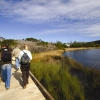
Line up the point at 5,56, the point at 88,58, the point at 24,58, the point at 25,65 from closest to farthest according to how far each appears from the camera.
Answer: the point at 24,58, the point at 25,65, the point at 5,56, the point at 88,58

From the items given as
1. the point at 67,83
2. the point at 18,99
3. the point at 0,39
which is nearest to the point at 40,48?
the point at 0,39

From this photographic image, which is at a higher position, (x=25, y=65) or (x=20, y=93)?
(x=25, y=65)

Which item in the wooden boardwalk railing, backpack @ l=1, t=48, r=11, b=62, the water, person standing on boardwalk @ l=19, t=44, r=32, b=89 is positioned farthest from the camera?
the water

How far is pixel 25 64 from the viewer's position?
664cm

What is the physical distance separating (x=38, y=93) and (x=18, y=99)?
893 mm

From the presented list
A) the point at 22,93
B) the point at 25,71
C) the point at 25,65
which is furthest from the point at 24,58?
the point at 22,93

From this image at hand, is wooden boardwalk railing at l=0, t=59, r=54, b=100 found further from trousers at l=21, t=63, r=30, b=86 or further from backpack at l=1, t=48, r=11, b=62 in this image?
backpack at l=1, t=48, r=11, b=62

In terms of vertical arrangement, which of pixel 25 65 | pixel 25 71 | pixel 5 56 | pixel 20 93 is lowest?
pixel 20 93

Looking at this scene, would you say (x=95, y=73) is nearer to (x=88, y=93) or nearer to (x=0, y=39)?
(x=88, y=93)

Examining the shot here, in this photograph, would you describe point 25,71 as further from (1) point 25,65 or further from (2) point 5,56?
(2) point 5,56

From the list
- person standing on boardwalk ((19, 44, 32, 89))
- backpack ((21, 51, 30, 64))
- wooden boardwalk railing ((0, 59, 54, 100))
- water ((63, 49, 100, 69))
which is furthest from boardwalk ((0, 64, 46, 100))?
water ((63, 49, 100, 69))

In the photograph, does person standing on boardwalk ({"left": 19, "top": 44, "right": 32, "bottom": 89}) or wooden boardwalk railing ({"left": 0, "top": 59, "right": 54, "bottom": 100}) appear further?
person standing on boardwalk ({"left": 19, "top": 44, "right": 32, "bottom": 89})

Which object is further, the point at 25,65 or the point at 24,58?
the point at 25,65

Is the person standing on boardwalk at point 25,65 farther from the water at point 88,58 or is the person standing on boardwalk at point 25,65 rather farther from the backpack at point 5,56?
the water at point 88,58
